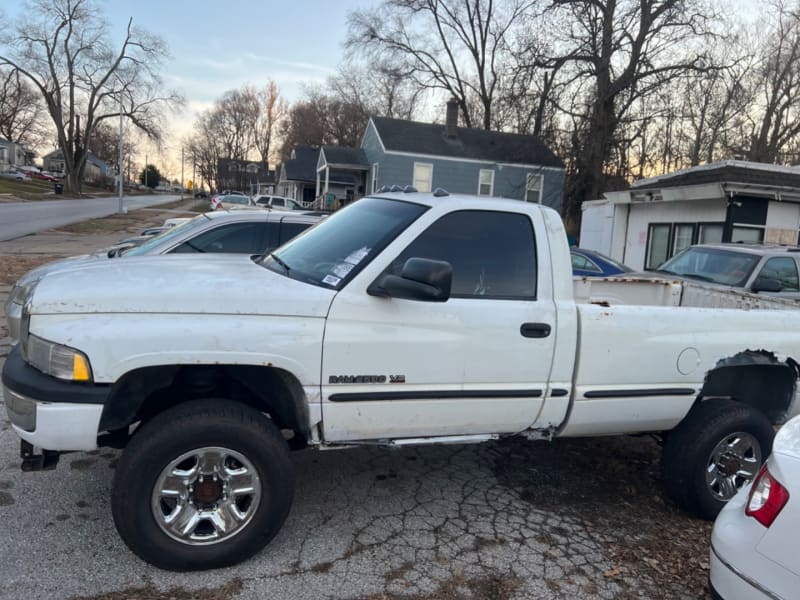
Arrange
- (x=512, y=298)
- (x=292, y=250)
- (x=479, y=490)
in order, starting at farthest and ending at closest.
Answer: (x=479, y=490), (x=292, y=250), (x=512, y=298)

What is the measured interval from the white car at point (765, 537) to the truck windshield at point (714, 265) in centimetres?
698

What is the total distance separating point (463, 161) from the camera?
32469mm

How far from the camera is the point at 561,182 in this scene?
109 ft

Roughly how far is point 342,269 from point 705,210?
14.8 metres

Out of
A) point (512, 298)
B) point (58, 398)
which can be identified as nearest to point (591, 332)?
point (512, 298)

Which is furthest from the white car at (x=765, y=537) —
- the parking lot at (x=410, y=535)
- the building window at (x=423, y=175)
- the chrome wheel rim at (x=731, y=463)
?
the building window at (x=423, y=175)

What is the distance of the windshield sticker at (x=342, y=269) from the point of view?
3275 mm

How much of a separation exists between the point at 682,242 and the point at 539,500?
1453cm

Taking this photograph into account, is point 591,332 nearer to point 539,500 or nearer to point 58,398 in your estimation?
point 539,500

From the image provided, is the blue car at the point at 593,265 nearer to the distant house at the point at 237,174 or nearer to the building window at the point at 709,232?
the building window at the point at 709,232

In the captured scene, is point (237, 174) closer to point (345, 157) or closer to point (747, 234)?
point (345, 157)

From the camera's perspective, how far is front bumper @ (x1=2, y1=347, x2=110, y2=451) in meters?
2.78

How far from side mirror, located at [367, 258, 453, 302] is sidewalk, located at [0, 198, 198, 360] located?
552 cm

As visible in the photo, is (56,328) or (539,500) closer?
(56,328)
